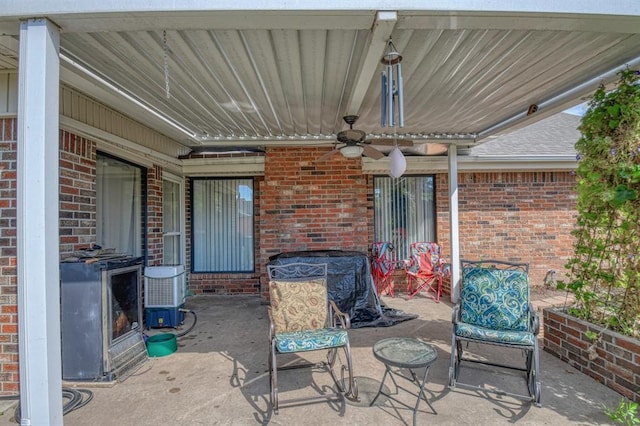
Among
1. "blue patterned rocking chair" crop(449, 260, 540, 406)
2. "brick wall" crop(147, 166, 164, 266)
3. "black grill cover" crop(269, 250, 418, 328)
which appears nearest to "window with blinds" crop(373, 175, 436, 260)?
"black grill cover" crop(269, 250, 418, 328)

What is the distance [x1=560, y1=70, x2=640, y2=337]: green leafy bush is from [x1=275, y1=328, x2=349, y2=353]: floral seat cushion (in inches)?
94.3

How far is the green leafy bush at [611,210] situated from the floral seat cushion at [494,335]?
891 mm

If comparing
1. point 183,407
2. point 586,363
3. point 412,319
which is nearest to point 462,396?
point 586,363

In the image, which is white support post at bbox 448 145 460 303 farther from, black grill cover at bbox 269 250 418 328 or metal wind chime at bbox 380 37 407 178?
metal wind chime at bbox 380 37 407 178

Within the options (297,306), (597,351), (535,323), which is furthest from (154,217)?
(597,351)

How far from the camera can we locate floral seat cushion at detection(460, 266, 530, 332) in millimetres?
2957

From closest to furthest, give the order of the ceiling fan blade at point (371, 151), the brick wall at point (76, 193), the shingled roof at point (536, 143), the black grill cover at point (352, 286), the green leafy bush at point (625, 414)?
the green leafy bush at point (625, 414) → the brick wall at point (76, 193) → the ceiling fan blade at point (371, 151) → the black grill cover at point (352, 286) → the shingled roof at point (536, 143)

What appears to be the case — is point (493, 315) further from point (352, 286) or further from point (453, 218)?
point (453, 218)

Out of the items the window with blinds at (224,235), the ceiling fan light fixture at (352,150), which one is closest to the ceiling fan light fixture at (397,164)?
the ceiling fan light fixture at (352,150)

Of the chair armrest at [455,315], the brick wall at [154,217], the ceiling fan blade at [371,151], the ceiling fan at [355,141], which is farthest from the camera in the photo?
the brick wall at [154,217]

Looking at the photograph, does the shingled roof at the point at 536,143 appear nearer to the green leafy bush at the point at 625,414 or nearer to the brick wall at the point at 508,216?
the brick wall at the point at 508,216

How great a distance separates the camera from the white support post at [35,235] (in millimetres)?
1819

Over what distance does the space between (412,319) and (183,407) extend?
10.3 feet

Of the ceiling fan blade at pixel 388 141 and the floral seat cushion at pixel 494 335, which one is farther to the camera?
the ceiling fan blade at pixel 388 141
